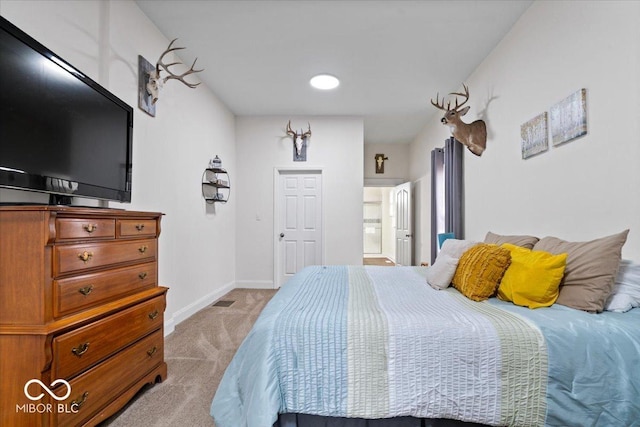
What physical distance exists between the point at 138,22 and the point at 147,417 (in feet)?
9.28

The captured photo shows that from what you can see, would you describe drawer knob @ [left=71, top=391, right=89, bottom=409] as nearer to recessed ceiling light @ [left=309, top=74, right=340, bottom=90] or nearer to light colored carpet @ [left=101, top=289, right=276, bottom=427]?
light colored carpet @ [left=101, top=289, right=276, bottom=427]

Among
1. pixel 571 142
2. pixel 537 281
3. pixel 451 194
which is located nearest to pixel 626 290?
pixel 537 281

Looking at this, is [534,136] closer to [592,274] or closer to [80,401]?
[592,274]

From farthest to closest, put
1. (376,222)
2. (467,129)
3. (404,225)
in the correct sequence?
(376,222) < (404,225) < (467,129)

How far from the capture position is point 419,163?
552 centimetres

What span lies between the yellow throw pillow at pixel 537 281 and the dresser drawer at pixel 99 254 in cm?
209

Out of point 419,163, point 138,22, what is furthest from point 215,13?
point 419,163

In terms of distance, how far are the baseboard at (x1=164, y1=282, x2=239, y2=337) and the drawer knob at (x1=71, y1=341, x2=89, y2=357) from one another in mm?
1492

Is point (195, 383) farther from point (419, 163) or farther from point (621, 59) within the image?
point (419, 163)

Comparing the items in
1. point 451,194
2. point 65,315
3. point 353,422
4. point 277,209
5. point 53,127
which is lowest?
point 353,422

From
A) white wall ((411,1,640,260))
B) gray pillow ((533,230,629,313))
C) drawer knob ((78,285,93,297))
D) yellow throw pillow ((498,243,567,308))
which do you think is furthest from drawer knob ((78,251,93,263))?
white wall ((411,1,640,260))

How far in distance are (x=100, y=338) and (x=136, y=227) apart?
60 cm

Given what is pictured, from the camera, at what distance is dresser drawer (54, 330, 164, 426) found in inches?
48.9

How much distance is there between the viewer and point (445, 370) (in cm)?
119
